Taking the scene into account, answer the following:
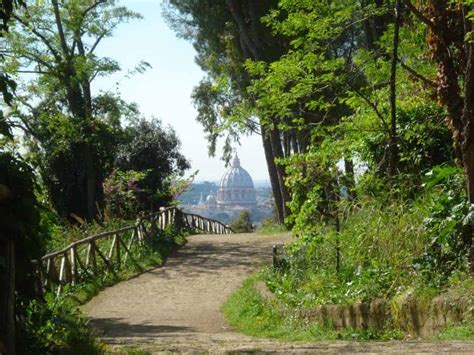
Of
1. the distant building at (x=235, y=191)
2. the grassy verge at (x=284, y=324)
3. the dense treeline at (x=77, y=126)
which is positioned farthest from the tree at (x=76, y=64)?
the distant building at (x=235, y=191)

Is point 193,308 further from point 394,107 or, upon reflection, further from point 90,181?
point 90,181

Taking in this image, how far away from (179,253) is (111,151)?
9.90m

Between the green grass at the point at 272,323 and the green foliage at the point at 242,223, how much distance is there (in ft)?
90.0

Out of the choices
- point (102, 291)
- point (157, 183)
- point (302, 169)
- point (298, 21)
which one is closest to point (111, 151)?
point (157, 183)

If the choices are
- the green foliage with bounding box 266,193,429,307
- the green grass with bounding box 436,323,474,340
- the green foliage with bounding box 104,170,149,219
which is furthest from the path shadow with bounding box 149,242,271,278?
the green grass with bounding box 436,323,474,340

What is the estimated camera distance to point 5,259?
233 inches

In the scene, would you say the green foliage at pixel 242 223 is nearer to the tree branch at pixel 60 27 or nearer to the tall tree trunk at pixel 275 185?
the tall tree trunk at pixel 275 185

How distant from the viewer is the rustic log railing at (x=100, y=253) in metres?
15.0

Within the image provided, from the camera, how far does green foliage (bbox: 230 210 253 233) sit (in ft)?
142

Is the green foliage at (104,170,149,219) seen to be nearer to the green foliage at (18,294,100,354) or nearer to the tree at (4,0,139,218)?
the tree at (4,0,139,218)

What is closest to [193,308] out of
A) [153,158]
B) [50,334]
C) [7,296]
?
[50,334]

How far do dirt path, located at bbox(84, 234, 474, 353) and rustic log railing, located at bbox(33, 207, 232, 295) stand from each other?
75 centimetres

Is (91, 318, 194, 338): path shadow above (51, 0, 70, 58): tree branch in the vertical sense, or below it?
below

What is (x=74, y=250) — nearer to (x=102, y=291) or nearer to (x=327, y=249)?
(x=102, y=291)
